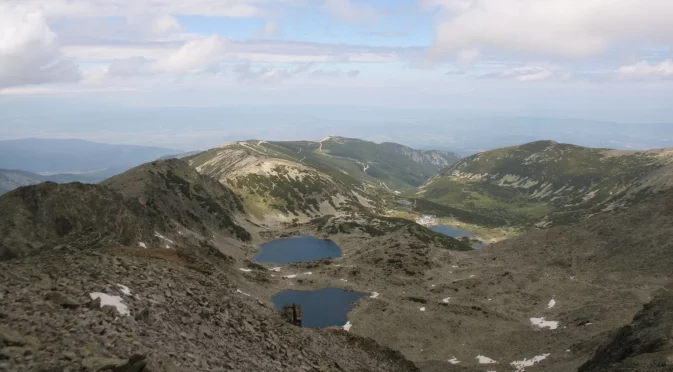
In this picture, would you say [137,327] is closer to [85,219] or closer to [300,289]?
[300,289]

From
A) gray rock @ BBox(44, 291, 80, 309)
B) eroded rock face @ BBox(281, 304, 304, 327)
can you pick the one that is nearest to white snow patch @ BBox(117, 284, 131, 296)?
gray rock @ BBox(44, 291, 80, 309)

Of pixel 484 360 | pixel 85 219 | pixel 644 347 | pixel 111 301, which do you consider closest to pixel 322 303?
pixel 484 360

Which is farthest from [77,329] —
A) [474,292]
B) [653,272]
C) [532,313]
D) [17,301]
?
[653,272]

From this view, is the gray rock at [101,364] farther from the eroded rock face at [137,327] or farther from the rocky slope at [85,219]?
the rocky slope at [85,219]

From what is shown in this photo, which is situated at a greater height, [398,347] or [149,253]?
[149,253]

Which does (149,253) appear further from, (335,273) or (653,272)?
(653,272)

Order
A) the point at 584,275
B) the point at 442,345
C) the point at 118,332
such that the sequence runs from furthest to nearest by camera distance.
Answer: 1. the point at 584,275
2. the point at 442,345
3. the point at 118,332

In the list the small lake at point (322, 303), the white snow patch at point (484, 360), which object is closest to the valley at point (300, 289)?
the white snow patch at point (484, 360)
